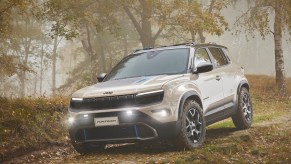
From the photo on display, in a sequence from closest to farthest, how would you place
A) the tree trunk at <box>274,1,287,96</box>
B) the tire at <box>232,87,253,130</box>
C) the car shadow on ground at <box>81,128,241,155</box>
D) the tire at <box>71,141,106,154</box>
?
1. the tire at <box>71,141,106,154</box>
2. the car shadow on ground at <box>81,128,241,155</box>
3. the tire at <box>232,87,253,130</box>
4. the tree trunk at <box>274,1,287,96</box>

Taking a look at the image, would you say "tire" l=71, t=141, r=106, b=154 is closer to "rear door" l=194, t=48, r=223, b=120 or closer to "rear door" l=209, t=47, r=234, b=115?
"rear door" l=194, t=48, r=223, b=120

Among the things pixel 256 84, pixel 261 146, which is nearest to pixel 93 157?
pixel 261 146

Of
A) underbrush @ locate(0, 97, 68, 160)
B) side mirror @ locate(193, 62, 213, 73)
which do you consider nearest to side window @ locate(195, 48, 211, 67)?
side mirror @ locate(193, 62, 213, 73)

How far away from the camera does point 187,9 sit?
1952cm

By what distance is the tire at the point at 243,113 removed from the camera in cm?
972

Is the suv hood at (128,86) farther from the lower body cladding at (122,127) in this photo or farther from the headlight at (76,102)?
the lower body cladding at (122,127)

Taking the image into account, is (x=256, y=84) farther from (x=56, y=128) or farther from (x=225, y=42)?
(x=225, y=42)

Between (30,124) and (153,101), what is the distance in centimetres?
459

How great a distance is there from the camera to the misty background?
19.8 metres

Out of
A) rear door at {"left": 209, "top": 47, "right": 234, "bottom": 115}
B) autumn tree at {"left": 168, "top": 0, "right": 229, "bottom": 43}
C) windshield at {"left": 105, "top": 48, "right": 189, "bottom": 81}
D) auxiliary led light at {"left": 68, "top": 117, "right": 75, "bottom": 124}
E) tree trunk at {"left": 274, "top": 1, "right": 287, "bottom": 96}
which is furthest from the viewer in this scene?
tree trunk at {"left": 274, "top": 1, "right": 287, "bottom": 96}

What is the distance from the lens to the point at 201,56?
8.73 metres

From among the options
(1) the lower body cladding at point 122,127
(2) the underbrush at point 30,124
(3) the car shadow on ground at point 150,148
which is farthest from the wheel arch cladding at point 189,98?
(2) the underbrush at point 30,124

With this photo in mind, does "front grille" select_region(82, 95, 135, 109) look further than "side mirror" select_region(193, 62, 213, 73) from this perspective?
No

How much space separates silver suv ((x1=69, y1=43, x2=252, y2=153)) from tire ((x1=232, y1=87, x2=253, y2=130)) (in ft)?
2.57
